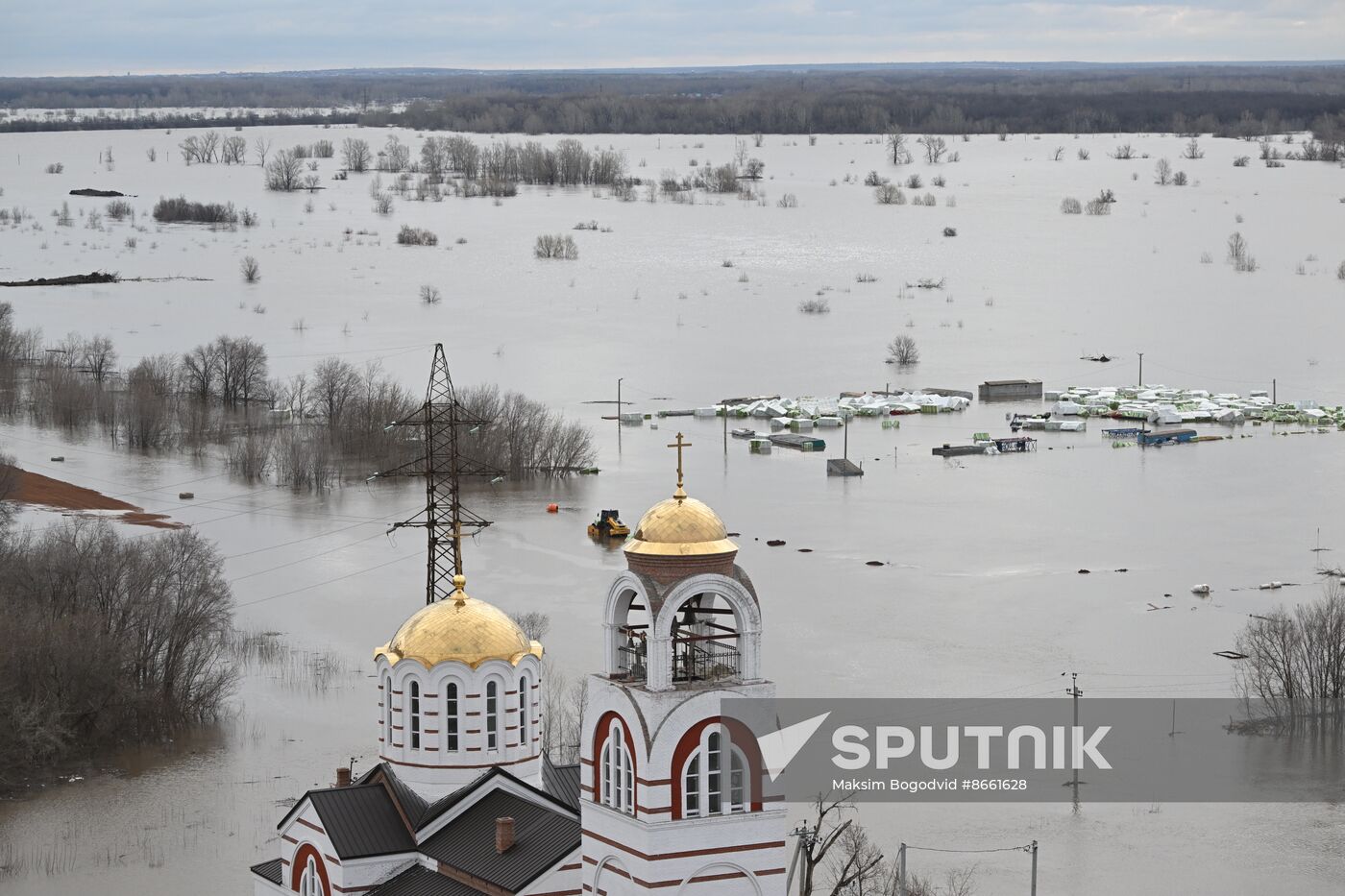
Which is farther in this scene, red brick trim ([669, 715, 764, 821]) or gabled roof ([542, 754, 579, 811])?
gabled roof ([542, 754, 579, 811])

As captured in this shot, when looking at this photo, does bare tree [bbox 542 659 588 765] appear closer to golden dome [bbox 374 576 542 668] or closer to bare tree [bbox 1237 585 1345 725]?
golden dome [bbox 374 576 542 668]

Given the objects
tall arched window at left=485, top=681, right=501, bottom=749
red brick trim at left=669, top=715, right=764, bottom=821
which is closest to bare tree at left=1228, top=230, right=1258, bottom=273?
tall arched window at left=485, top=681, right=501, bottom=749

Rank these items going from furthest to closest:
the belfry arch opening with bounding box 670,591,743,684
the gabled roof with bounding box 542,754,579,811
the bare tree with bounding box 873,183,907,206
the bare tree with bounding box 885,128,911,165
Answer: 1. the bare tree with bounding box 885,128,911,165
2. the bare tree with bounding box 873,183,907,206
3. the gabled roof with bounding box 542,754,579,811
4. the belfry arch opening with bounding box 670,591,743,684

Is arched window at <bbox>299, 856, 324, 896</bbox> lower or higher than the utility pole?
higher

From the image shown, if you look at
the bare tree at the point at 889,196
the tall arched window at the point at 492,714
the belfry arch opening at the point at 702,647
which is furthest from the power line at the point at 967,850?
the bare tree at the point at 889,196

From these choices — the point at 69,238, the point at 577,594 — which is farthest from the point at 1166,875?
the point at 69,238

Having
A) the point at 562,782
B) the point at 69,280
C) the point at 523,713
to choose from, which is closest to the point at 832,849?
the point at 562,782
